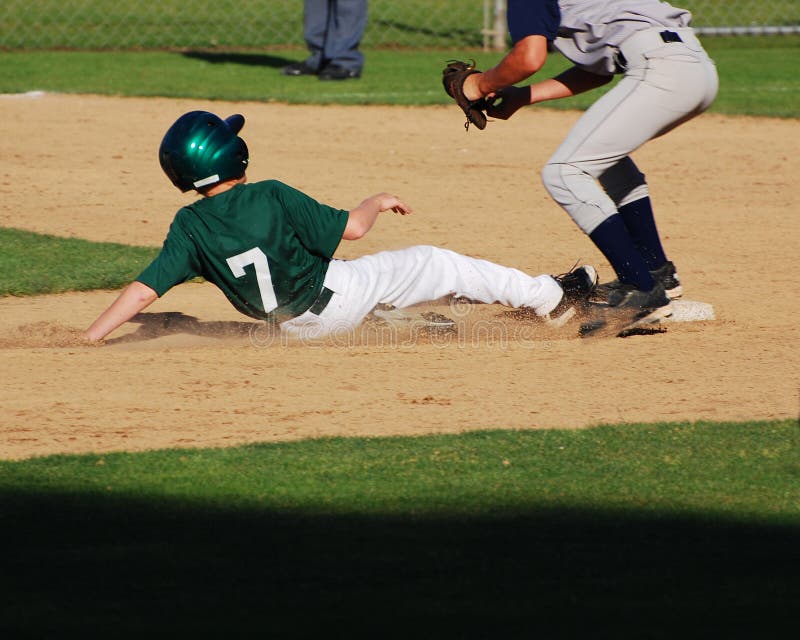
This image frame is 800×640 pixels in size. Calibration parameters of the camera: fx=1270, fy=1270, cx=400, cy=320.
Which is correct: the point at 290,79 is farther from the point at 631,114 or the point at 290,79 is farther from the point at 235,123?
the point at 631,114

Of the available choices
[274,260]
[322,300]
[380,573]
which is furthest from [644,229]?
[380,573]

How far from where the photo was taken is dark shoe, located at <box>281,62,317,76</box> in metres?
13.3

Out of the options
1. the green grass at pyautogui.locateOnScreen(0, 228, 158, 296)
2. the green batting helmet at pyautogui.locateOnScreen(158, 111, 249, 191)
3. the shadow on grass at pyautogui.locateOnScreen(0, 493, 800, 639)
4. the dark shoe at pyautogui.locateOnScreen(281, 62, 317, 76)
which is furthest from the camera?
the dark shoe at pyautogui.locateOnScreen(281, 62, 317, 76)

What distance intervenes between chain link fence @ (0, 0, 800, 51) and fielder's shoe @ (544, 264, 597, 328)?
956cm

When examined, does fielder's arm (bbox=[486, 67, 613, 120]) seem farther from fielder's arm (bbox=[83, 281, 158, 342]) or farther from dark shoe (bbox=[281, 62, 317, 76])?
dark shoe (bbox=[281, 62, 317, 76])

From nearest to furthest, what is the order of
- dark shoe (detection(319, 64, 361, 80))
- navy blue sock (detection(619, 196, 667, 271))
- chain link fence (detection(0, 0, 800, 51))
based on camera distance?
1. navy blue sock (detection(619, 196, 667, 271))
2. dark shoe (detection(319, 64, 361, 80))
3. chain link fence (detection(0, 0, 800, 51))

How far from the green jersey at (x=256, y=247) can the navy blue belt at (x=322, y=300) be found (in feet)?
0.06

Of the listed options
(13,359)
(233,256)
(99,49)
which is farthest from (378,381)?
(99,49)

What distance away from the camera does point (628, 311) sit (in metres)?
5.46

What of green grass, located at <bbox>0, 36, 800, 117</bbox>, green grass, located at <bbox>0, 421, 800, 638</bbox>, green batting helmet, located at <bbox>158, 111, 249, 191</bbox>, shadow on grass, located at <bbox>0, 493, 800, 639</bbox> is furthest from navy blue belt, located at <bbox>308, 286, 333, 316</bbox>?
green grass, located at <bbox>0, 36, 800, 117</bbox>

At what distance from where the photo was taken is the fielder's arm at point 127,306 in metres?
4.95

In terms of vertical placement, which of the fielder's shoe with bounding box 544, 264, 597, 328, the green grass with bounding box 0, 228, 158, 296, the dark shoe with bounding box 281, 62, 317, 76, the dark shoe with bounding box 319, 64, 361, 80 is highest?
the fielder's shoe with bounding box 544, 264, 597, 328

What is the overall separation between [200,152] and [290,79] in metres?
8.14

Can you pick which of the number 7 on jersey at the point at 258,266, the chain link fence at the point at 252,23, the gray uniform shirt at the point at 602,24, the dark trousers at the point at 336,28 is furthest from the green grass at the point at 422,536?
the chain link fence at the point at 252,23
